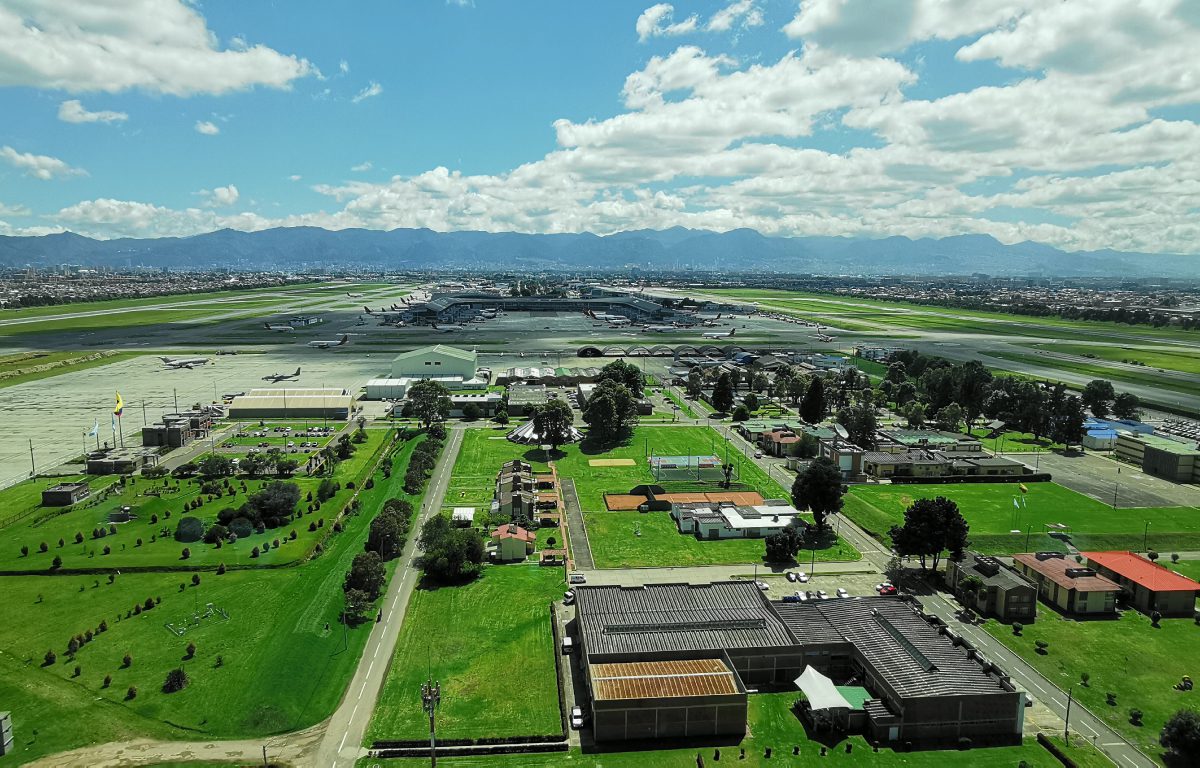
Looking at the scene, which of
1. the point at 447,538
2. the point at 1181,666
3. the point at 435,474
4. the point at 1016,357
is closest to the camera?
the point at 1181,666

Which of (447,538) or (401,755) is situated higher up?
(447,538)

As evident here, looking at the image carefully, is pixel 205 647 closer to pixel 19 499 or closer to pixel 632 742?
pixel 632 742

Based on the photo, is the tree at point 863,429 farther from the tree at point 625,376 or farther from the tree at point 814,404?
the tree at point 625,376

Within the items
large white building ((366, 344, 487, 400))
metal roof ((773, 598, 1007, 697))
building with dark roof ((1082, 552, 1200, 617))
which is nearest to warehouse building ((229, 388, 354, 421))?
large white building ((366, 344, 487, 400))

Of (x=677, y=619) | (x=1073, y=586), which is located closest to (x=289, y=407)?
(x=677, y=619)

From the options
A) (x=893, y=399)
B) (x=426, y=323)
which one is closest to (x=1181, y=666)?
(x=893, y=399)

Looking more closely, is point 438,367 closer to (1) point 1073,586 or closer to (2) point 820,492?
(2) point 820,492

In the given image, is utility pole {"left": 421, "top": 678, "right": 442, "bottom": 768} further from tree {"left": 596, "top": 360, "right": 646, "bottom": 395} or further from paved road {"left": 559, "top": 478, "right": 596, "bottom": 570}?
tree {"left": 596, "top": 360, "right": 646, "bottom": 395}
